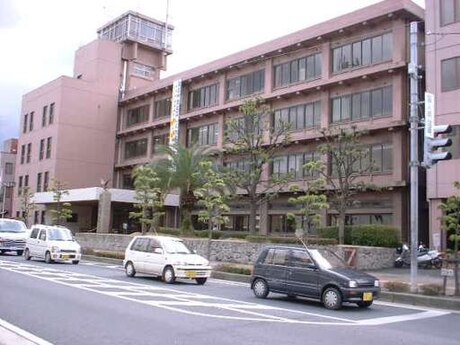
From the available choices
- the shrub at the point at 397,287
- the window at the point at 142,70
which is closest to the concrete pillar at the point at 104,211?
the window at the point at 142,70

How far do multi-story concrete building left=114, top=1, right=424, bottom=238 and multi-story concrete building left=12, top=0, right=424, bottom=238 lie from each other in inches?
3.1

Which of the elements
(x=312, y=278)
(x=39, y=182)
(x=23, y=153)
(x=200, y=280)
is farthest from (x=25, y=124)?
(x=312, y=278)

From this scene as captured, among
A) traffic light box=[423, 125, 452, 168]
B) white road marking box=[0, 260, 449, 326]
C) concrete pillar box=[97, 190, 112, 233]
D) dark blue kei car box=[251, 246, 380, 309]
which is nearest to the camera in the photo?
white road marking box=[0, 260, 449, 326]

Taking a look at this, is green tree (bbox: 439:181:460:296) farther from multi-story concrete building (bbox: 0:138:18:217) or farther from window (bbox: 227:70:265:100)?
multi-story concrete building (bbox: 0:138:18:217)

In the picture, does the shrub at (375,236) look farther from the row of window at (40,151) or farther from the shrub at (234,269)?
the row of window at (40,151)

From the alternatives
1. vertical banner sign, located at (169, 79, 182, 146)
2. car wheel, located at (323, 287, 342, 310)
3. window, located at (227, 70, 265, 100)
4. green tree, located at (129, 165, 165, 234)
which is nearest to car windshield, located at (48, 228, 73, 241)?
green tree, located at (129, 165, 165, 234)

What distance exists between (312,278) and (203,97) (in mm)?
39913

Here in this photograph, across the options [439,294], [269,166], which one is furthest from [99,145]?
[439,294]

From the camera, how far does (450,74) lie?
31328mm

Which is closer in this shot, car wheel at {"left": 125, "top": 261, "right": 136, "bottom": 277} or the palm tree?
car wheel at {"left": 125, "top": 261, "right": 136, "bottom": 277}

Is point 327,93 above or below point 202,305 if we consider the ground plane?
above

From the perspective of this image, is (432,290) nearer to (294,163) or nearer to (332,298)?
(332,298)

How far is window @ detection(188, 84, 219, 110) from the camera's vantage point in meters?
51.5

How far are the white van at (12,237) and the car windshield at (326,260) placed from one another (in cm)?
2010
